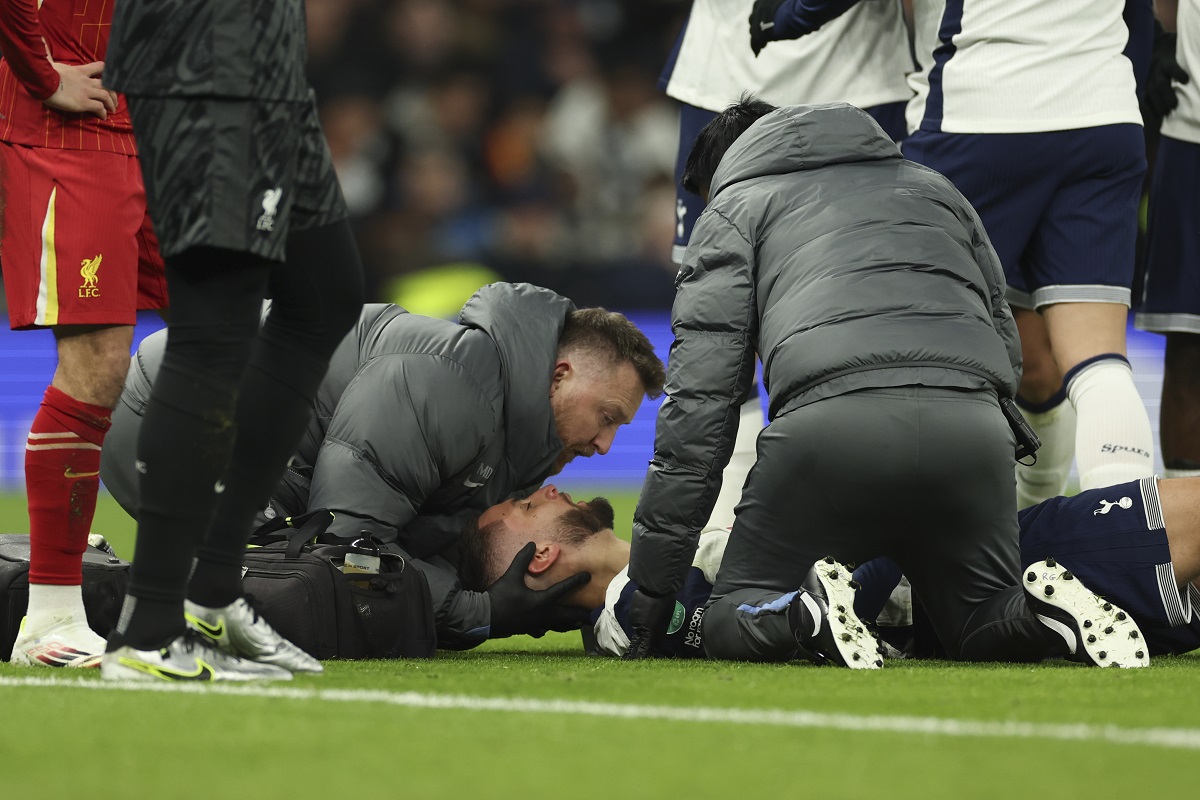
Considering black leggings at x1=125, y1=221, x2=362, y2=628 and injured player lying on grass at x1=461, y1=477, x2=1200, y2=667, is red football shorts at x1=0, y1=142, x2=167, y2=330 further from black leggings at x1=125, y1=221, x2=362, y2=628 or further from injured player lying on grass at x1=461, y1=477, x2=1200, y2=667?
injured player lying on grass at x1=461, y1=477, x2=1200, y2=667

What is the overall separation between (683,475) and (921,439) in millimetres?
515

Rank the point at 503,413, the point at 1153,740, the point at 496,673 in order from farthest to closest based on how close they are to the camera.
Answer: the point at 503,413
the point at 496,673
the point at 1153,740

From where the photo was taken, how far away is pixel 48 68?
3.18 meters

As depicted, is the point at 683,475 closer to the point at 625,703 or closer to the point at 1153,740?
the point at 625,703

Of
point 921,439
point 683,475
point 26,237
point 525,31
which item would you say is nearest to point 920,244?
point 921,439

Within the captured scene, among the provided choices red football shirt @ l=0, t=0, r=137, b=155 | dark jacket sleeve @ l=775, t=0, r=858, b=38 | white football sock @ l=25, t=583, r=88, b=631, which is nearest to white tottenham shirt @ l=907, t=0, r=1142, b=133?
dark jacket sleeve @ l=775, t=0, r=858, b=38

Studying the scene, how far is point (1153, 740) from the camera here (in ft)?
6.66

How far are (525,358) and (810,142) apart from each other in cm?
94

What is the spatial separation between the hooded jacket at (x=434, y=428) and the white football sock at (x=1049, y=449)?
161cm

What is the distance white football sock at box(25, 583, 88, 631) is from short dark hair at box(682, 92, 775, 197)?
5.77 ft

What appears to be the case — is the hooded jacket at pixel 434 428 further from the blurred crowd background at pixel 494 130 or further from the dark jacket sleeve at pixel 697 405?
the blurred crowd background at pixel 494 130

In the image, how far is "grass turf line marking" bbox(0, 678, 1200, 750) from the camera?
208 cm

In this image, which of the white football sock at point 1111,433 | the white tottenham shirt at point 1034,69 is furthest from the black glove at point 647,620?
the white tottenham shirt at point 1034,69

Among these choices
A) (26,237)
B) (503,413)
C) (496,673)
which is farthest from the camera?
(503,413)
